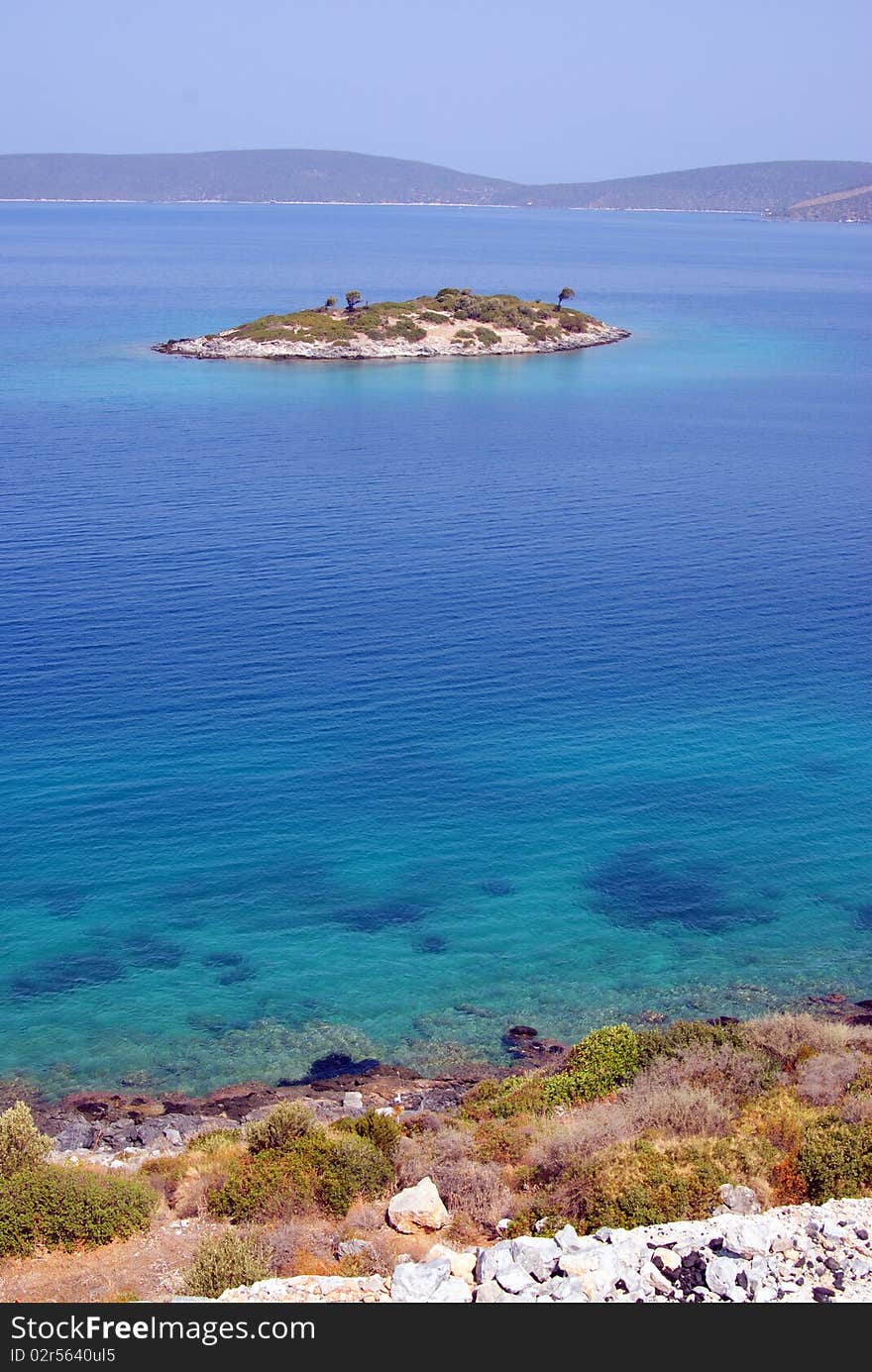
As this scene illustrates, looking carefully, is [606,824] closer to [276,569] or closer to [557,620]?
[557,620]

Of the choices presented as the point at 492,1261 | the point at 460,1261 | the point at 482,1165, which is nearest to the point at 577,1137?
the point at 482,1165

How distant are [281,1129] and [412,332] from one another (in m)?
148

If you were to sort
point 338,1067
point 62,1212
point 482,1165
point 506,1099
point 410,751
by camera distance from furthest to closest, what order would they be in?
point 410,751 < point 338,1067 < point 506,1099 < point 482,1165 < point 62,1212

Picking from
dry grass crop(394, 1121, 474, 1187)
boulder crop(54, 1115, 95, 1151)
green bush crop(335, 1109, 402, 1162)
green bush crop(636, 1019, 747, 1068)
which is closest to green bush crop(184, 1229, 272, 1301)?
dry grass crop(394, 1121, 474, 1187)

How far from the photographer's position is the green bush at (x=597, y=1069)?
28344 millimetres

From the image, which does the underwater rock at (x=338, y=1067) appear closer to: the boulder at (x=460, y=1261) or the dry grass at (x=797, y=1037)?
the dry grass at (x=797, y=1037)

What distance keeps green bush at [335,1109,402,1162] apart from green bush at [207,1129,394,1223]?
0.69 meters

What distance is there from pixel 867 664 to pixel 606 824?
70.5 feet

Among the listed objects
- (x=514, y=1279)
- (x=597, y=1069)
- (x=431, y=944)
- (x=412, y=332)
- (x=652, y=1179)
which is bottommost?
(x=431, y=944)

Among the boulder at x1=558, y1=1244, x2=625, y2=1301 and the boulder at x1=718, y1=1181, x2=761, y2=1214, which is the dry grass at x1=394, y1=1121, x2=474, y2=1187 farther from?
the boulder at x1=558, y1=1244, x2=625, y2=1301

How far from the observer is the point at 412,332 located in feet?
528

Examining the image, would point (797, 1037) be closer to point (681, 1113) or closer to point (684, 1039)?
point (684, 1039)

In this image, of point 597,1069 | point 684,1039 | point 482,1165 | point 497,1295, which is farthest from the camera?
point 684,1039

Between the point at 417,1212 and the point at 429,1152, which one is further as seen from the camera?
the point at 429,1152
